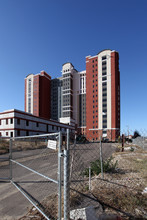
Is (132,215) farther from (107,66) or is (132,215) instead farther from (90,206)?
(107,66)

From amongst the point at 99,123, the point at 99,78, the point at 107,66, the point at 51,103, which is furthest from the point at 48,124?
the point at 51,103

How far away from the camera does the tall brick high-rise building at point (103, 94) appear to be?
205ft

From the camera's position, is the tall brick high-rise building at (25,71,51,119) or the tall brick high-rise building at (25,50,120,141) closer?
the tall brick high-rise building at (25,50,120,141)

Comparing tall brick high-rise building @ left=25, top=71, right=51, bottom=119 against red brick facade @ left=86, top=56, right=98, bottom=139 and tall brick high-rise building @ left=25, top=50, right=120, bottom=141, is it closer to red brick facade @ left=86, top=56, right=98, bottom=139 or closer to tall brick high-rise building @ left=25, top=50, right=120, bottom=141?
tall brick high-rise building @ left=25, top=50, right=120, bottom=141

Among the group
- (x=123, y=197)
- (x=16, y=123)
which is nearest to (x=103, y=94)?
(x=16, y=123)

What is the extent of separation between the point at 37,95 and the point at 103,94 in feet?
126

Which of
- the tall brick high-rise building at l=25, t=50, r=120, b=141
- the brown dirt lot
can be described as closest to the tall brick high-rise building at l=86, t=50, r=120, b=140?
the tall brick high-rise building at l=25, t=50, r=120, b=141

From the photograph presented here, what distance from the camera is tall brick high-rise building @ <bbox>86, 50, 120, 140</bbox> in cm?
6262

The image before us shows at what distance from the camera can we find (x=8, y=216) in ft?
11.4

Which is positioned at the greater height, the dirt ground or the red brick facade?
the red brick facade

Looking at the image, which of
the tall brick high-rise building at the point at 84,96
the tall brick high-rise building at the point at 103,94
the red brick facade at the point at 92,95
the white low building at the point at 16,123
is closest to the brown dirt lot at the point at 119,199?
the white low building at the point at 16,123

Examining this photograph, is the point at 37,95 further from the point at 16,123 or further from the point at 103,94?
the point at 16,123

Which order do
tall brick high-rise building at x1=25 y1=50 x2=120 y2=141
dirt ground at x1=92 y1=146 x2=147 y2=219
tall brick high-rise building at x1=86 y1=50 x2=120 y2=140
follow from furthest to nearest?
1. tall brick high-rise building at x1=25 y1=50 x2=120 y2=141
2. tall brick high-rise building at x1=86 y1=50 x2=120 y2=140
3. dirt ground at x1=92 y1=146 x2=147 y2=219

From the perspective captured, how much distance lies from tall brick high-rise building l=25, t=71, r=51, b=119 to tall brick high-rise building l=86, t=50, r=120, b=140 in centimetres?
2918
